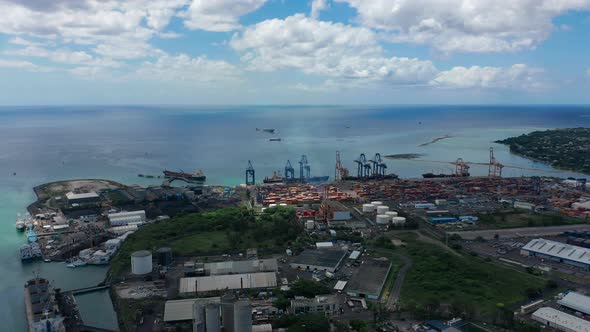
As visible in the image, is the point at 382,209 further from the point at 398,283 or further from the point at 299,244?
the point at 398,283

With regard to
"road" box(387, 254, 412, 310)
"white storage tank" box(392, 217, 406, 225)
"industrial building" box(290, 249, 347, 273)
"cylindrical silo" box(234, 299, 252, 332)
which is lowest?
"road" box(387, 254, 412, 310)

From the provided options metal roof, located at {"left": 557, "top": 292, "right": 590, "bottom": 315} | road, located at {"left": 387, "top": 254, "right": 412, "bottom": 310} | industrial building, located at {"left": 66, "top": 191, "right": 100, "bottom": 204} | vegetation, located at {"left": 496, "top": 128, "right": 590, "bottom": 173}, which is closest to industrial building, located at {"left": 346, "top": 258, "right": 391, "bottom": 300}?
road, located at {"left": 387, "top": 254, "right": 412, "bottom": 310}

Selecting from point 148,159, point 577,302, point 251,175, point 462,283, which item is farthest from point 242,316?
point 148,159

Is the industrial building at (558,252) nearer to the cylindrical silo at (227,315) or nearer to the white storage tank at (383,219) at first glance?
the white storage tank at (383,219)

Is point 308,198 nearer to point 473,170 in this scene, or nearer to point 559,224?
point 559,224

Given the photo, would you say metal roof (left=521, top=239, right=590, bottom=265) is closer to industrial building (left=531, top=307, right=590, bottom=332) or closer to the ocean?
industrial building (left=531, top=307, right=590, bottom=332)

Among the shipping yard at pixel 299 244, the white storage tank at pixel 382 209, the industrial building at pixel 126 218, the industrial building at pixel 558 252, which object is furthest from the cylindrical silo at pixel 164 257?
the industrial building at pixel 558 252
